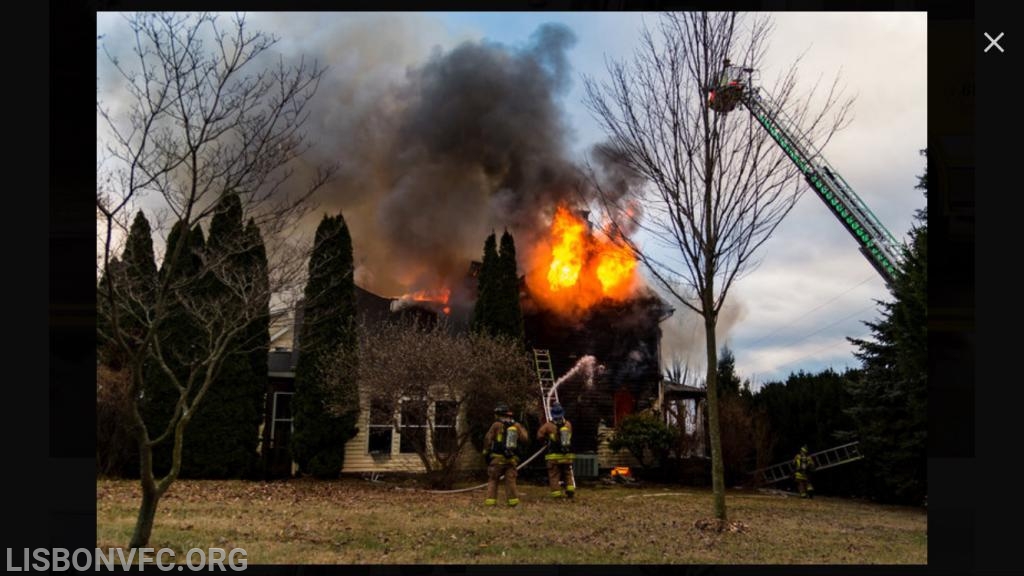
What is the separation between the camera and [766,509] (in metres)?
13.0

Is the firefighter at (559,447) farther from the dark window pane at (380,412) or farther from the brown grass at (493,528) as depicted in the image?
the dark window pane at (380,412)

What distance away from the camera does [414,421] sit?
51.6 feet

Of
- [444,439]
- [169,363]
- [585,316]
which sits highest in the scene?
[585,316]

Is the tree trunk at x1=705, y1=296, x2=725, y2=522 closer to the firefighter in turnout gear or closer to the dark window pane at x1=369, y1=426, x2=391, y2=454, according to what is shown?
the firefighter in turnout gear

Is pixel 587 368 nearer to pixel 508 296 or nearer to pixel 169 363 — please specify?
pixel 508 296

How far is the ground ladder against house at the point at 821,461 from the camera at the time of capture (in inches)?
691

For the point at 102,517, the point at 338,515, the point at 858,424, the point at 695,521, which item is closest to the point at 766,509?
the point at 695,521

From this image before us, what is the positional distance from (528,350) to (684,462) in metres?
5.18

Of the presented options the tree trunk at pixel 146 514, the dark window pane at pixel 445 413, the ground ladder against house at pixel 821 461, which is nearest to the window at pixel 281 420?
the dark window pane at pixel 445 413

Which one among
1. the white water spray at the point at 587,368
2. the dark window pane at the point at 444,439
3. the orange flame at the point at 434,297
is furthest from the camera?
the white water spray at the point at 587,368

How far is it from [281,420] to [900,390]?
14.0 meters

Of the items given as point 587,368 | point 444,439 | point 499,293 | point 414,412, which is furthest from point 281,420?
point 587,368

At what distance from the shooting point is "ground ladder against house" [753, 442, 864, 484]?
17562 mm

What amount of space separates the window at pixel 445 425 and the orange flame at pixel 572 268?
5.33 metres
